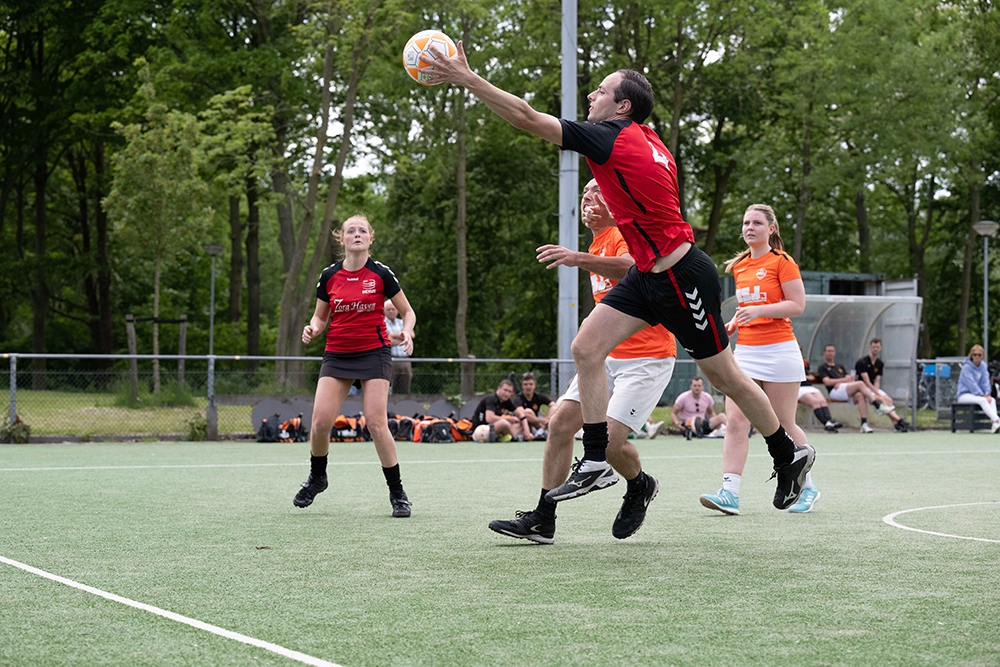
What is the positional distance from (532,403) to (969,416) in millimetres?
9145

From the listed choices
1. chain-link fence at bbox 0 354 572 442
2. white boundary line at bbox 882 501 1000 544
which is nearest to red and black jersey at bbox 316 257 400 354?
white boundary line at bbox 882 501 1000 544

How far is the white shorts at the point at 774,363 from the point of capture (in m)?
8.18

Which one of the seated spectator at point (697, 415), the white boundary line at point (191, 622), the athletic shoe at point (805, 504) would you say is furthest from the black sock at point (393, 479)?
the seated spectator at point (697, 415)

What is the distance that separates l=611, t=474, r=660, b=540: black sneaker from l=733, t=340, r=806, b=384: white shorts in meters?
2.00

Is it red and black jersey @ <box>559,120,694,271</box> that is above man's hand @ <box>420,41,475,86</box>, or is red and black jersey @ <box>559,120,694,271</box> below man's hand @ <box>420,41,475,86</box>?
below

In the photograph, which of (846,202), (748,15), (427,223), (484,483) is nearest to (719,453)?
(484,483)

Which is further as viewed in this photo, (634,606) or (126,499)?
(126,499)

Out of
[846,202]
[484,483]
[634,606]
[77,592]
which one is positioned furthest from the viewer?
[846,202]

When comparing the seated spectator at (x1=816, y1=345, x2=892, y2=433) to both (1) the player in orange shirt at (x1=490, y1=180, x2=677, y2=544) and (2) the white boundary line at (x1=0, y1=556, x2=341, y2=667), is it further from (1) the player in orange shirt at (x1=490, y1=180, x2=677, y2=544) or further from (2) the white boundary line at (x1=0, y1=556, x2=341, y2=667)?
(2) the white boundary line at (x1=0, y1=556, x2=341, y2=667)

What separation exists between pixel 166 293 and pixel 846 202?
2619cm

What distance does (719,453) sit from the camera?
15.8 m

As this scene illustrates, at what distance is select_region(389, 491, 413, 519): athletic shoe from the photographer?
312 inches

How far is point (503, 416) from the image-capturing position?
59.9ft

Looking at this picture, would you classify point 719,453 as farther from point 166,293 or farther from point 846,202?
point 166,293
